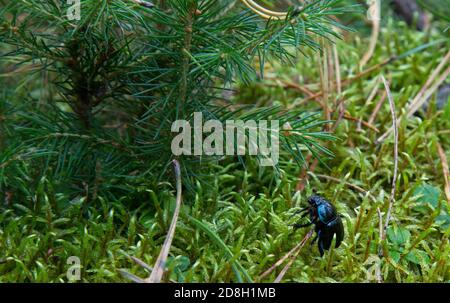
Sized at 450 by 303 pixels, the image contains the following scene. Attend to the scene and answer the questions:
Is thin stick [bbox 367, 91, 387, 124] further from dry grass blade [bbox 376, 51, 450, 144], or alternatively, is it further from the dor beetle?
the dor beetle

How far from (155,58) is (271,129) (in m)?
0.36

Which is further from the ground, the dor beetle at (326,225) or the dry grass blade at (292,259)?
the dor beetle at (326,225)

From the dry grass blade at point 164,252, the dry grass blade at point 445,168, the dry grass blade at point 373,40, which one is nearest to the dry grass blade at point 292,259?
the dry grass blade at point 164,252

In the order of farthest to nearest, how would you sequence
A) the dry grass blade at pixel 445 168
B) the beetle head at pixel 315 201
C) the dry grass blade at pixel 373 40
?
the dry grass blade at pixel 373 40 < the dry grass blade at pixel 445 168 < the beetle head at pixel 315 201

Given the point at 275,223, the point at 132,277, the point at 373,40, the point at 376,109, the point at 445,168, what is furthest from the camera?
the point at 373,40

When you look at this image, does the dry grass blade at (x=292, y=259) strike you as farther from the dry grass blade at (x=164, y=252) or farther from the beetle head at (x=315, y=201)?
the dry grass blade at (x=164, y=252)

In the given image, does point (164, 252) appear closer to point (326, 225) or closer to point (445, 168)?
point (326, 225)

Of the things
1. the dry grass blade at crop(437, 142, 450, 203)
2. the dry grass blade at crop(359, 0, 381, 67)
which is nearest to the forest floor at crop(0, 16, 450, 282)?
the dry grass blade at crop(437, 142, 450, 203)

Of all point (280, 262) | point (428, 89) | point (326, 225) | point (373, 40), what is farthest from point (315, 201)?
point (373, 40)

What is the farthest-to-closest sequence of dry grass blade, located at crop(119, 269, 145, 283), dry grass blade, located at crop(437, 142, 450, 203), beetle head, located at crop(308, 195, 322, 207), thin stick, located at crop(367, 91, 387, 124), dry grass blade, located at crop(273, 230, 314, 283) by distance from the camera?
Result: 1. thin stick, located at crop(367, 91, 387, 124)
2. dry grass blade, located at crop(437, 142, 450, 203)
3. beetle head, located at crop(308, 195, 322, 207)
4. dry grass blade, located at crop(273, 230, 314, 283)
5. dry grass blade, located at crop(119, 269, 145, 283)

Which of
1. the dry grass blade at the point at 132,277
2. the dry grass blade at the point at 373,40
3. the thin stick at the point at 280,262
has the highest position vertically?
the dry grass blade at the point at 373,40
